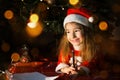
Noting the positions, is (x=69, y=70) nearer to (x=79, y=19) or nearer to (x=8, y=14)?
(x=79, y=19)

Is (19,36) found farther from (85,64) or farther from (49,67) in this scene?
(85,64)

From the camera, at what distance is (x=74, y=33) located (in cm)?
214

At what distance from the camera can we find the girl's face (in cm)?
212

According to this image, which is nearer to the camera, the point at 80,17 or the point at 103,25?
the point at 80,17

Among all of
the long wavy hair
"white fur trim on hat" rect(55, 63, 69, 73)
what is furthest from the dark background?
"white fur trim on hat" rect(55, 63, 69, 73)

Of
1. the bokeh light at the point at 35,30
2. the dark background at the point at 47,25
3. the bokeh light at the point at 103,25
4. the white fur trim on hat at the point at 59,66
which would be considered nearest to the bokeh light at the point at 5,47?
the dark background at the point at 47,25

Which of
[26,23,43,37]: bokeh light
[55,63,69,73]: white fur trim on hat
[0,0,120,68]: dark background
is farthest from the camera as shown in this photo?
[26,23,43,37]: bokeh light

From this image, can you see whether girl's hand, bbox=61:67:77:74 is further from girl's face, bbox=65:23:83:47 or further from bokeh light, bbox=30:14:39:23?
bokeh light, bbox=30:14:39:23

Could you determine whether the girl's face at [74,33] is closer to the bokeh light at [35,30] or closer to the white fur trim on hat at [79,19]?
the white fur trim on hat at [79,19]

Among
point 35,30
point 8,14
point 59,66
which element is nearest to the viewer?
point 59,66

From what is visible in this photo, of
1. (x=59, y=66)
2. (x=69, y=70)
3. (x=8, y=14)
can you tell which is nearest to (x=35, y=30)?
(x=8, y=14)

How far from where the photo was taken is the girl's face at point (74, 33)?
2.12 m

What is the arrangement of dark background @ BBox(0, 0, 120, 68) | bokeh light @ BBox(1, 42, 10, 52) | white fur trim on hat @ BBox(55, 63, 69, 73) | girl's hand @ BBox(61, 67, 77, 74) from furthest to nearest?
1. bokeh light @ BBox(1, 42, 10, 52)
2. dark background @ BBox(0, 0, 120, 68)
3. white fur trim on hat @ BBox(55, 63, 69, 73)
4. girl's hand @ BBox(61, 67, 77, 74)

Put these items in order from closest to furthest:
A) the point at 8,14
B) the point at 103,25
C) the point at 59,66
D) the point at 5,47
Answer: the point at 59,66
the point at 103,25
the point at 8,14
the point at 5,47
